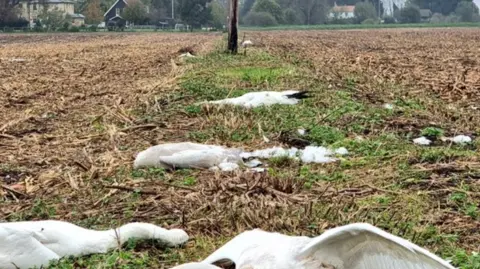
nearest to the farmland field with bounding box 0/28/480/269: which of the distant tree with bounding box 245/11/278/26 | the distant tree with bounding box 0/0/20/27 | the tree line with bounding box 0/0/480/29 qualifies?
the distant tree with bounding box 0/0/20/27

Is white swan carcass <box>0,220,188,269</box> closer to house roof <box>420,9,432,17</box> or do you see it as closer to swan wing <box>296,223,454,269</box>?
swan wing <box>296,223,454,269</box>

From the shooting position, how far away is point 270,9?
95125 mm

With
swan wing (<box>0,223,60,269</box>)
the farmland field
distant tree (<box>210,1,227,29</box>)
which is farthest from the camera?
distant tree (<box>210,1,227,29</box>)

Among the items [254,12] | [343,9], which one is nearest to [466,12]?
[343,9]

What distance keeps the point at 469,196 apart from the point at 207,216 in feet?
5.59

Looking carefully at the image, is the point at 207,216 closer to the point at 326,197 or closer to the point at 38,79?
the point at 326,197

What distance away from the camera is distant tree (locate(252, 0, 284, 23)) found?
312 feet

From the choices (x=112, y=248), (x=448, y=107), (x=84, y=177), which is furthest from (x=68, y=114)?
(x=112, y=248)

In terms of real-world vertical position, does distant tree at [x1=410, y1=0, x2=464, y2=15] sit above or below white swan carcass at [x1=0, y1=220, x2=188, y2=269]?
above

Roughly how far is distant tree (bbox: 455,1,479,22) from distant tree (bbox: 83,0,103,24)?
58.0 metres

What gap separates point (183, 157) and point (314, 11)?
98.9 metres

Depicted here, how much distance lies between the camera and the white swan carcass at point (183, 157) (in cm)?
540

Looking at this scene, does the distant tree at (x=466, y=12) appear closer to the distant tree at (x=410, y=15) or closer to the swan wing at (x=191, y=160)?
the distant tree at (x=410, y=15)

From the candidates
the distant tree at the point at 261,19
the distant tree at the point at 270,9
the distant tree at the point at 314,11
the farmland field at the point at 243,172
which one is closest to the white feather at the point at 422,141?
the farmland field at the point at 243,172
